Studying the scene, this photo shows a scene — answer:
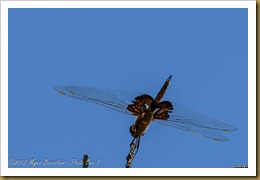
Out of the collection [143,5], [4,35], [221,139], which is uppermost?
[143,5]

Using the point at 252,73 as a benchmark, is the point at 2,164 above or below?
below

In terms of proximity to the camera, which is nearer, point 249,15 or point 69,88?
point 69,88

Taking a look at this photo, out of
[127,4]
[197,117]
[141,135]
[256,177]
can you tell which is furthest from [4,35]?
[256,177]

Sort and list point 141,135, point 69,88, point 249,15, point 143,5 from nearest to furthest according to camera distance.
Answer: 1. point 141,135
2. point 69,88
3. point 249,15
4. point 143,5

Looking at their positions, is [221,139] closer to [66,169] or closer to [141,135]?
[141,135]

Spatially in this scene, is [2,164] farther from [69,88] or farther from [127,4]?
[127,4]

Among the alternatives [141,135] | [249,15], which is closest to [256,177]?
[141,135]

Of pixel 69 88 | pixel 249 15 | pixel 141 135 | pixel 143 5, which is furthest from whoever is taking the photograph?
pixel 143 5

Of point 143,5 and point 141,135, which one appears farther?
point 143,5

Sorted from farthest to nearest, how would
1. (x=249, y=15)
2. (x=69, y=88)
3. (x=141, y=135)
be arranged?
1. (x=249, y=15)
2. (x=69, y=88)
3. (x=141, y=135)
